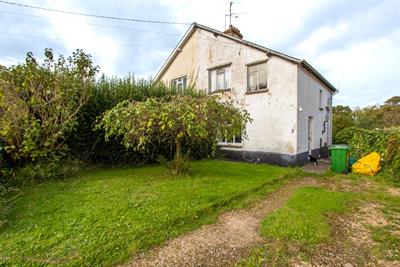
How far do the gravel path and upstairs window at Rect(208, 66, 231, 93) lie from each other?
28.3 feet

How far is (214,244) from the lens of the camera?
309 cm

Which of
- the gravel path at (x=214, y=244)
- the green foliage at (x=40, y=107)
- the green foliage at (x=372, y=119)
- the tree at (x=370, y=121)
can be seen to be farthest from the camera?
the tree at (x=370, y=121)

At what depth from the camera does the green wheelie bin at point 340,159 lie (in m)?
8.05

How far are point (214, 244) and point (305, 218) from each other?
76.5 inches

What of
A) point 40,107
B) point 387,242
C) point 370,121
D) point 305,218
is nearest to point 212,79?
point 40,107

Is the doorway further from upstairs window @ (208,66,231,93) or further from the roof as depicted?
upstairs window @ (208,66,231,93)

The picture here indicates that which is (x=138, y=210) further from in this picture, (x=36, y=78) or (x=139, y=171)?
(x=36, y=78)

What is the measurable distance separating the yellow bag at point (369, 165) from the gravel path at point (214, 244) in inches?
230

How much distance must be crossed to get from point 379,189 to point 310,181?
179 cm

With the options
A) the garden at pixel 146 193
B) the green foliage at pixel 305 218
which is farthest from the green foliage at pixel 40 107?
the green foliage at pixel 305 218

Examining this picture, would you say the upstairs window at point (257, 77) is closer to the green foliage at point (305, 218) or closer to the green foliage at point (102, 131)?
the green foliage at point (102, 131)

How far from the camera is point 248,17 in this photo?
12.1m

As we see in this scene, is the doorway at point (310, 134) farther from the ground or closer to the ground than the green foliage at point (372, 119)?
closer to the ground

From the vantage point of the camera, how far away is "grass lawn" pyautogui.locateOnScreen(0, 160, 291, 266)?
9.06 ft
